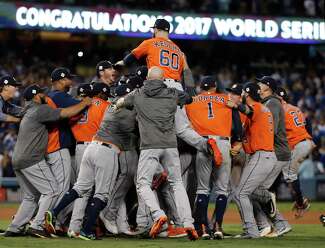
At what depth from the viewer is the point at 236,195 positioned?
Result: 1103 centimetres

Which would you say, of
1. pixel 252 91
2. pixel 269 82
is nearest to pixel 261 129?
pixel 252 91

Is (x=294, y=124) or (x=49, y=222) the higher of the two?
(x=294, y=124)

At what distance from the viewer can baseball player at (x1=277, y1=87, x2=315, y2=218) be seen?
1320 cm

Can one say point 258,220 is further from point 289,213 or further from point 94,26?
point 94,26

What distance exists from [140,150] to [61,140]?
1199mm

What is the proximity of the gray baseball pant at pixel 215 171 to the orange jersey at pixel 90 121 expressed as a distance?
1.31 meters

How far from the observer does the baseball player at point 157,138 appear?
1003cm

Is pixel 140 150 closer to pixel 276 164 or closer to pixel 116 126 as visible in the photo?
pixel 116 126

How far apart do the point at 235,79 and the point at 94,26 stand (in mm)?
4651

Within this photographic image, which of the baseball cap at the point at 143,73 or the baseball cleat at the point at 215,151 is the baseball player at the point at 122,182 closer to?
the baseball cap at the point at 143,73

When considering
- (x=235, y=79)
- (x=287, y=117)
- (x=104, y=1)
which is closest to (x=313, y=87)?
(x=235, y=79)

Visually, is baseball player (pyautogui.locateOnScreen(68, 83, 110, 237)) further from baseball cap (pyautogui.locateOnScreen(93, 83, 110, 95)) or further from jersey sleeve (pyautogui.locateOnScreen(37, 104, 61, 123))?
jersey sleeve (pyautogui.locateOnScreen(37, 104, 61, 123))

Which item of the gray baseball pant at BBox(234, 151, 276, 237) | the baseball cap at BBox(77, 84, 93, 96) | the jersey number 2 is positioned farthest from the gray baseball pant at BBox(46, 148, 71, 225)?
the gray baseball pant at BBox(234, 151, 276, 237)

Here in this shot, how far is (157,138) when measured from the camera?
10.0 metres
